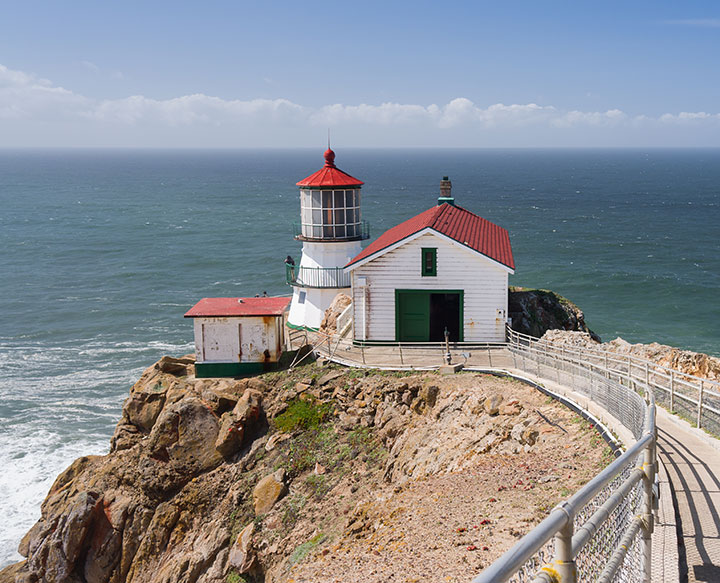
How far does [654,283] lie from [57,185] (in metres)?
143

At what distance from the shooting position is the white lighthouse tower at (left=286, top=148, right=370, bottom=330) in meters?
27.4

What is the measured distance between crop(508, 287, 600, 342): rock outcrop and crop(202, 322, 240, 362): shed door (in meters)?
10.5

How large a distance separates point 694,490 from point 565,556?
21.6 feet

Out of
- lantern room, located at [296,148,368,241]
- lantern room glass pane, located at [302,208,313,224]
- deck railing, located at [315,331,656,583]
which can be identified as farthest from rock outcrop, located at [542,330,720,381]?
lantern room glass pane, located at [302,208,313,224]

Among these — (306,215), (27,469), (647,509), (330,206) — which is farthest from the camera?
(306,215)

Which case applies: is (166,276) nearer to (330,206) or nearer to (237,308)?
(330,206)

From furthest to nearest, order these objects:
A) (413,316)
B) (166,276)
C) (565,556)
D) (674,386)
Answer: (166,276), (413,316), (674,386), (565,556)

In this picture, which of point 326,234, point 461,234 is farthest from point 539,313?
point 326,234

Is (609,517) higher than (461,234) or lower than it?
lower

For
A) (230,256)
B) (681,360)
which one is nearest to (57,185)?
(230,256)

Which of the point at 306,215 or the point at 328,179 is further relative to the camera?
the point at 306,215

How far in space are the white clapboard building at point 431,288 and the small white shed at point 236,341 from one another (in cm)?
293

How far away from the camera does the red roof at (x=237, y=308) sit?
75.5 feet

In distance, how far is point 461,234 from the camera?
77.5ft
